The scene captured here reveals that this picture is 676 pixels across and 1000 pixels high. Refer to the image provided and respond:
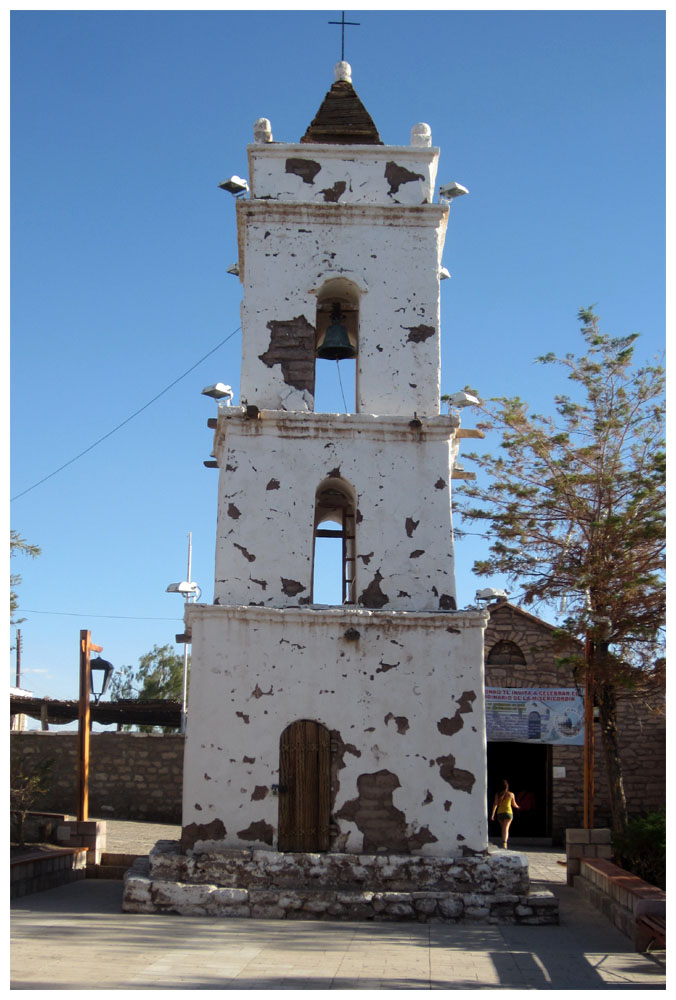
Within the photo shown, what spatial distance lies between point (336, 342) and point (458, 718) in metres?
5.13

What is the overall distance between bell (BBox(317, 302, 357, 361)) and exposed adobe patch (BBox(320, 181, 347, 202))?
1403 millimetres

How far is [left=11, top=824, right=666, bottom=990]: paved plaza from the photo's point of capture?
8.38 m

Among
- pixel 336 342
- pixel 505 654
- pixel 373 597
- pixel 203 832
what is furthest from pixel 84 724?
pixel 505 654

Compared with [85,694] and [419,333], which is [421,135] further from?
[85,694]

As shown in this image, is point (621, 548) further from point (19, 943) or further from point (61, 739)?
point (61, 739)

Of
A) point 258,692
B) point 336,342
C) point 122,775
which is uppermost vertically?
point 336,342

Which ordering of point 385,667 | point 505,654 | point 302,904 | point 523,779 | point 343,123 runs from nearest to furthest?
point 302,904 → point 385,667 → point 343,123 → point 505,654 → point 523,779

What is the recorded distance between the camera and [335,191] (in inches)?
564

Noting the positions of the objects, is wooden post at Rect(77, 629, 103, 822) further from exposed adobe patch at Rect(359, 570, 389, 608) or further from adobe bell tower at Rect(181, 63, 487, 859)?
exposed adobe patch at Rect(359, 570, 389, 608)

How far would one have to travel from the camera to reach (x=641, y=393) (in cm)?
1864

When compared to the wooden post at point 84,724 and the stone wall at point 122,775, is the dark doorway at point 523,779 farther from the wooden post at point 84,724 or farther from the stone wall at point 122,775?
the wooden post at point 84,724

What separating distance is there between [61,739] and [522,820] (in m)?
10.4

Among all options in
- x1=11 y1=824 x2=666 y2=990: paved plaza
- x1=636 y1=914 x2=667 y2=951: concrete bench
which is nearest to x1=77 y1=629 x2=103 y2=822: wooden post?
x1=11 y1=824 x2=666 y2=990: paved plaza
